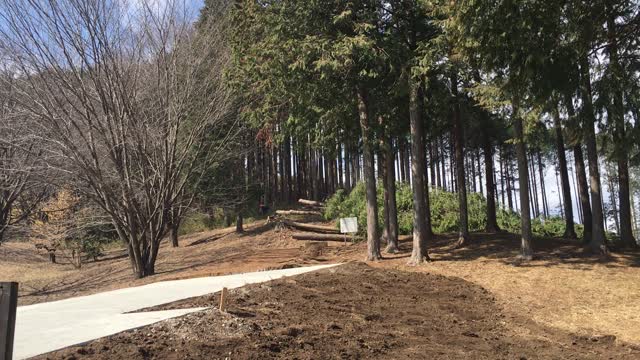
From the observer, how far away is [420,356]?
242 inches

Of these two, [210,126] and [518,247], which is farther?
[210,126]

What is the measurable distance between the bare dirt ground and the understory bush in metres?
2.55

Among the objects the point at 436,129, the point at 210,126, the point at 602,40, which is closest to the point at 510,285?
the point at 602,40

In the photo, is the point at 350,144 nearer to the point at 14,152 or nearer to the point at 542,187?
the point at 14,152

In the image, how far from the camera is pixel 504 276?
12.6 metres

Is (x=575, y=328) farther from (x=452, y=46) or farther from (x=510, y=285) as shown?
(x=452, y=46)

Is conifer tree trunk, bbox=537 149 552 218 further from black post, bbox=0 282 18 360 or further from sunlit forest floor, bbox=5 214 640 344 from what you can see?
black post, bbox=0 282 18 360

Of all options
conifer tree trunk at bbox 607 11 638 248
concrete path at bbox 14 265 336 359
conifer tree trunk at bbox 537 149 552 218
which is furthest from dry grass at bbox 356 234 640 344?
conifer tree trunk at bbox 537 149 552 218

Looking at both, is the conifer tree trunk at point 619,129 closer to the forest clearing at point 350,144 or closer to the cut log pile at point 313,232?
the forest clearing at point 350,144

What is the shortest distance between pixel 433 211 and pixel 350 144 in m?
6.84

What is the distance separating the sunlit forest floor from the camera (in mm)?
9945

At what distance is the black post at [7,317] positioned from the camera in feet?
12.8

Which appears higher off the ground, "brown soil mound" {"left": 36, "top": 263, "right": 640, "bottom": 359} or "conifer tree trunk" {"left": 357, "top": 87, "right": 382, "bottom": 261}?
"conifer tree trunk" {"left": 357, "top": 87, "right": 382, "bottom": 261}

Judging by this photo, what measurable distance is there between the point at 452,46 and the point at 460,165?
18.2 feet
